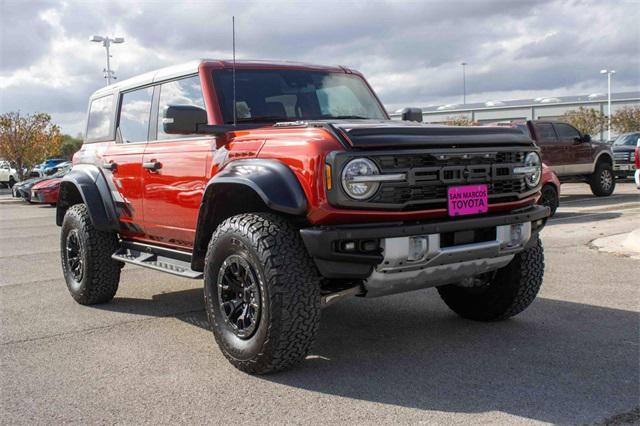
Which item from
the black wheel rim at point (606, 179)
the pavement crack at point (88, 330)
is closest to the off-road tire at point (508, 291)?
the pavement crack at point (88, 330)

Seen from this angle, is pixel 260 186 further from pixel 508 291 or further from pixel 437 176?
pixel 508 291

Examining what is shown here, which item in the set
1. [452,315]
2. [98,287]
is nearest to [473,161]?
[452,315]

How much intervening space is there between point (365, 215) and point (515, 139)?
132 cm

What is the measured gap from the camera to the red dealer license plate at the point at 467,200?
3.98 m

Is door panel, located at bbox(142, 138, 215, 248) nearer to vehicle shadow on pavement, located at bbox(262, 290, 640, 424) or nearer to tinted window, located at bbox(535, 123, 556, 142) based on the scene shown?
vehicle shadow on pavement, located at bbox(262, 290, 640, 424)

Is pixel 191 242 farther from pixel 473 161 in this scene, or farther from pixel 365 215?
pixel 473 161

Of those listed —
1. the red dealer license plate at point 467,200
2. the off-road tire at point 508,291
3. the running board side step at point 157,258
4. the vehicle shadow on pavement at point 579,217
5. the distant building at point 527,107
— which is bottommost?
the vehicle shadow on pavement at point 579,217

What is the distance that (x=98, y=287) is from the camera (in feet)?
19.6

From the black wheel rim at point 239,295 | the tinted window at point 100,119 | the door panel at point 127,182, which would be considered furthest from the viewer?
the tinted window at point 100,119

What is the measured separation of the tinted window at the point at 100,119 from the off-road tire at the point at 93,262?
0.74 m

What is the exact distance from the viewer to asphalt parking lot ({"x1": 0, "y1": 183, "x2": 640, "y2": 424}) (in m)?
3.47

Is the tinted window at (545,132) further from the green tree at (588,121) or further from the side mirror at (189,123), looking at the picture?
the green tree at (588,121)

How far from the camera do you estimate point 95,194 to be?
6.00 metres

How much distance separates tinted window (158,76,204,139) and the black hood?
1.43 meters
